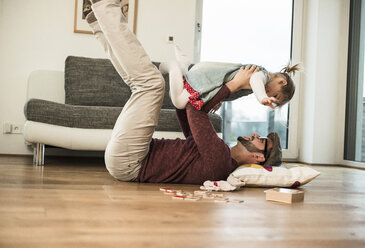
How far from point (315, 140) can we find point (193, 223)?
3.97m

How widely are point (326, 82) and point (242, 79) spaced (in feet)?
10.4

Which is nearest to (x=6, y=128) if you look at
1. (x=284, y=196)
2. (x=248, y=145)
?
(x=248, y=145)

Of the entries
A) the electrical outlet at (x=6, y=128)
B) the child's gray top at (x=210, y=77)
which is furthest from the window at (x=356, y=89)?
the electrical outlet at (x=6, y=128)

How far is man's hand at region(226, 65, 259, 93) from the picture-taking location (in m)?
2.19

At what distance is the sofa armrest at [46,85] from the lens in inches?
162

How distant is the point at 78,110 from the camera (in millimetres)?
3076

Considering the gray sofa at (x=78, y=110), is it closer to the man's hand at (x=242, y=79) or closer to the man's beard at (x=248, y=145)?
the man's beard at (x=248, y=145)

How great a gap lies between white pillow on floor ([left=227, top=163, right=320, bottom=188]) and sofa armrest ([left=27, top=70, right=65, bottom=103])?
101 inches

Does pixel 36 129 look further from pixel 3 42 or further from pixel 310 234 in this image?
pixel 310 234

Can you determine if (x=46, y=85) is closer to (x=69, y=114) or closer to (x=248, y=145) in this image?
(x=69, y=114)

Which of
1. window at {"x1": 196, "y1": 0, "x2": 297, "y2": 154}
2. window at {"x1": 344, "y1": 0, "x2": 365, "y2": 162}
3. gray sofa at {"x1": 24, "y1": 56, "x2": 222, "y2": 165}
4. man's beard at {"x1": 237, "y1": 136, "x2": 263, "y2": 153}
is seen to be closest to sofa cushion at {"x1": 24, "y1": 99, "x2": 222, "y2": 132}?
gray sofa at {"x1": 24, "y1": 56, "x2": 222, "y2": 165}

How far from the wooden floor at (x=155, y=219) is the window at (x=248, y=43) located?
2942 millimetres

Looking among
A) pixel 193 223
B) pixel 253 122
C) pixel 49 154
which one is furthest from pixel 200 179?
pixel 253 122

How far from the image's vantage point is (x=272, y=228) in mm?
1299
